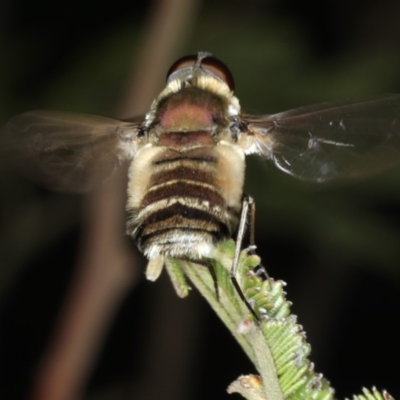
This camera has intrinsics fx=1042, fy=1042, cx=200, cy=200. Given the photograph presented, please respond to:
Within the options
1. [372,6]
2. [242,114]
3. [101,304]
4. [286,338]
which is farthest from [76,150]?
[372,6]

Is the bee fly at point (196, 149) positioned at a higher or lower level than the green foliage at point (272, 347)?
higher

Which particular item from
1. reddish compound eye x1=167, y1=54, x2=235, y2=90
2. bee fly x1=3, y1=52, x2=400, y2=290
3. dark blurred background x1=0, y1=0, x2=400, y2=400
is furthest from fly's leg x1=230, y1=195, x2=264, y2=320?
dark blurred background x1=0, y1=0, x2=400, y2=400

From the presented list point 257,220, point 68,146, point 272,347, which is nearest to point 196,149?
point 68,146

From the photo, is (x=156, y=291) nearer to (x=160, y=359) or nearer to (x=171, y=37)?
(x=160, y=359)

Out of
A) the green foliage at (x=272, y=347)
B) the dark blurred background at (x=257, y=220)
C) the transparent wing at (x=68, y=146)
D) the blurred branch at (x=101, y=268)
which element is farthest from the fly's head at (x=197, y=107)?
the dark blurred background at (x=257, y=220)

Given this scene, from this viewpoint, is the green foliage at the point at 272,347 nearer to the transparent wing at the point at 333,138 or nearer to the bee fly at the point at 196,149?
the bee fly at the point at 196,149

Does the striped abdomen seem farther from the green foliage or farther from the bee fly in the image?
the green foliage
